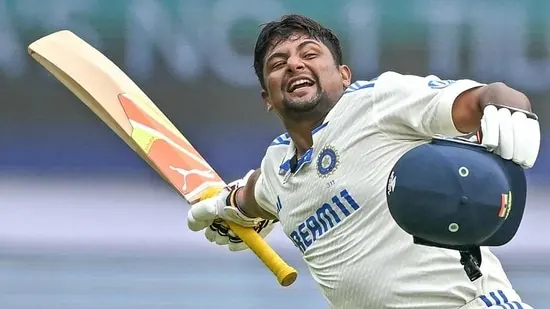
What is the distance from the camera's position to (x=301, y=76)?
71.9 inches

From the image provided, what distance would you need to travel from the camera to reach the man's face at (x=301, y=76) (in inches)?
71.5

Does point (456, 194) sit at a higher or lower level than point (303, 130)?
higher

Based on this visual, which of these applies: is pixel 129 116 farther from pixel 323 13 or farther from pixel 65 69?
pixel 323 13

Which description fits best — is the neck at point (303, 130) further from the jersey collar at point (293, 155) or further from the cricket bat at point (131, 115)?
the cricket bat at point (131, 115)

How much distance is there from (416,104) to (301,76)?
1.27ft

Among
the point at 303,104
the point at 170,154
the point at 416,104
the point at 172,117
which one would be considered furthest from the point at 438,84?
the point at 172,117

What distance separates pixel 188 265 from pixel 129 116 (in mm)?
1022

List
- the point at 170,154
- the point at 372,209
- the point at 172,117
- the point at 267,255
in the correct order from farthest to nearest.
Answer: the point at 172,117 < the point at 170,154 < the point at 267,255 < the point at 372,209

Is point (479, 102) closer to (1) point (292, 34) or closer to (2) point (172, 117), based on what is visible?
(1) point (292, 34)

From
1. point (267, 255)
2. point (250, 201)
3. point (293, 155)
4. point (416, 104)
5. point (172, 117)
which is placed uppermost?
point (416, 104)

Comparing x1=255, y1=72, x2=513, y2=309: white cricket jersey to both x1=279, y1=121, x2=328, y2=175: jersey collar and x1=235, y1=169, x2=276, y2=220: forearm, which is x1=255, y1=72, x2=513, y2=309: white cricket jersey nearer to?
x1=279, y1=121, x2=328, y2=175: jersey collar

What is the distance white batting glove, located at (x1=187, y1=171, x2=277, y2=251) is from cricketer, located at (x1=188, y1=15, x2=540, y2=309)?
313mm

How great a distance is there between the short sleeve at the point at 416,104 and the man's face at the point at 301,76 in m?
0.24

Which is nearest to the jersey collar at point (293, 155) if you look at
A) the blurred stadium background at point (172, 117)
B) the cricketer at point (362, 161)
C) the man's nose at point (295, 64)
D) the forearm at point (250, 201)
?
the cricketer at point (362, 161)
